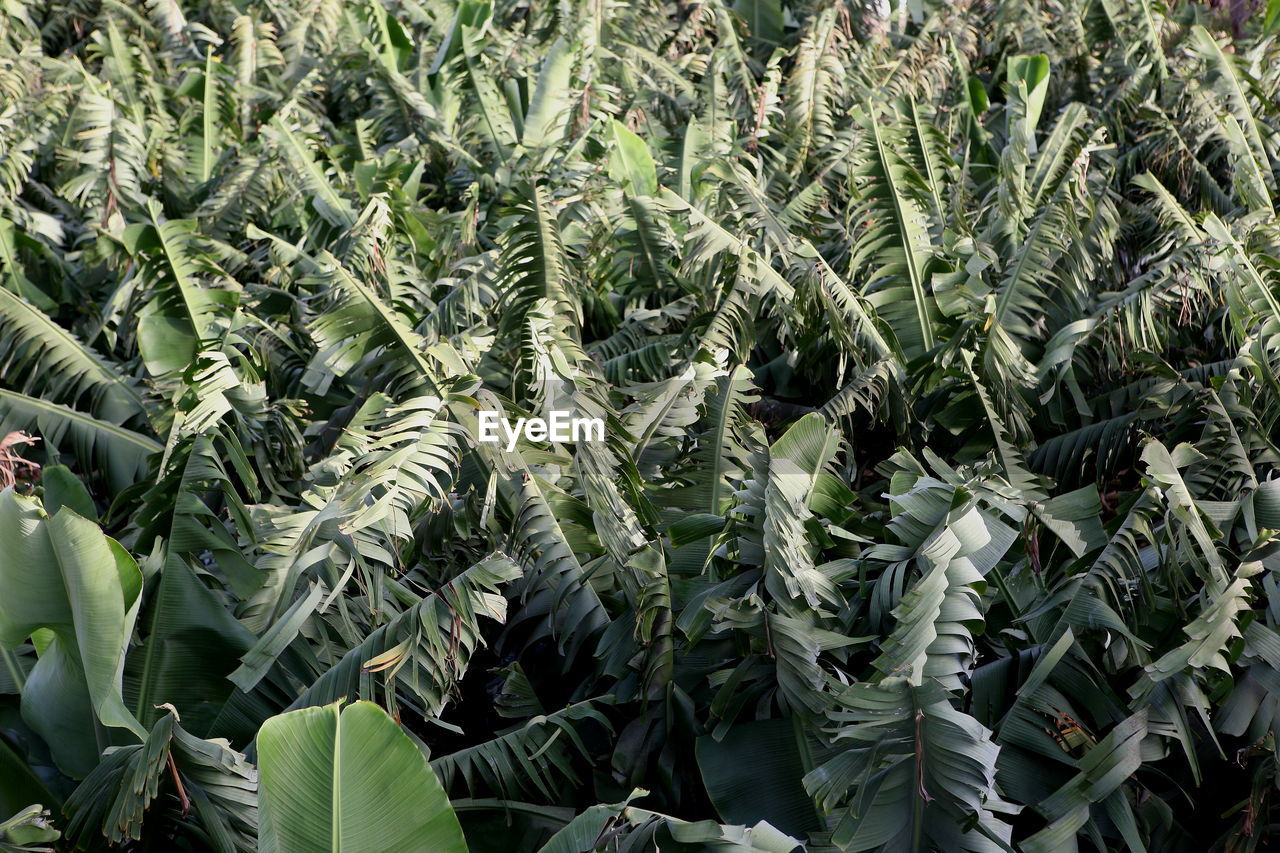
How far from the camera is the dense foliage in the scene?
2.82 metres

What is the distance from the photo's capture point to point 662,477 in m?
4.21

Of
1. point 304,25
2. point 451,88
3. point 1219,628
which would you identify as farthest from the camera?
point 304,25

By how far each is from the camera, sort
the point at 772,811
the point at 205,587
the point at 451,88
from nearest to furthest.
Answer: the point at 772,811
the point at 205,587
the point at 451,88

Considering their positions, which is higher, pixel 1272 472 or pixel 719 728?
pixel 1272 472

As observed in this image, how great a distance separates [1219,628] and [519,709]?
2196 mm

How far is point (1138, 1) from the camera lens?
7.45m

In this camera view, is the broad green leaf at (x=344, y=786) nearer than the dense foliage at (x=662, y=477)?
Yes

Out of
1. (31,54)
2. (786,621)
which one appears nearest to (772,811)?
(786,621)

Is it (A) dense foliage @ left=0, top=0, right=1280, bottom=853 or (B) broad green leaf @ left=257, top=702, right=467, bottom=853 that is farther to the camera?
(A) dense foliage @ left=0, top=0, right=1280, bottom=853

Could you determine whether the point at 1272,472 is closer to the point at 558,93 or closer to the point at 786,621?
the point at 786,621

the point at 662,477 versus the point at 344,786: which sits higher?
the point at 344,786

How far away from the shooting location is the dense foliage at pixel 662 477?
2822 millimetres

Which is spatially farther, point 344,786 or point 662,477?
point 662,477

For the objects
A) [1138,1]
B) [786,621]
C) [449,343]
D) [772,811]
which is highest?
[1138,1]
